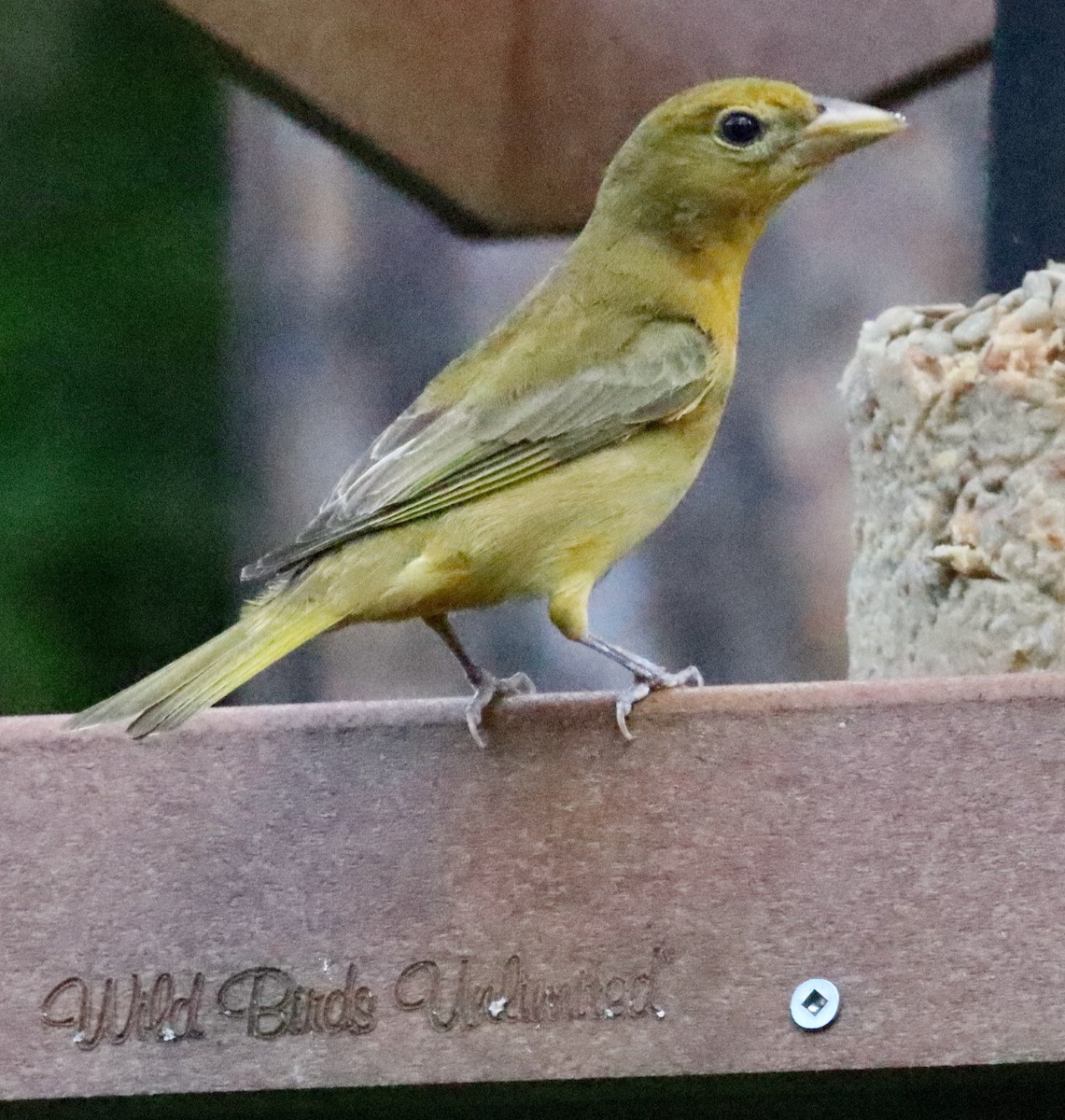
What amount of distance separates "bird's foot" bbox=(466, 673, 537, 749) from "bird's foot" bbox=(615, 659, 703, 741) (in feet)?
0.47

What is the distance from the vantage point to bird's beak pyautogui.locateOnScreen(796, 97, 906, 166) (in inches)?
83.8

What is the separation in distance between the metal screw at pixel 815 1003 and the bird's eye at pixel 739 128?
1.09 meters

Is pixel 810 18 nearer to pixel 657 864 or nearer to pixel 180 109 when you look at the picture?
pixel 180 109

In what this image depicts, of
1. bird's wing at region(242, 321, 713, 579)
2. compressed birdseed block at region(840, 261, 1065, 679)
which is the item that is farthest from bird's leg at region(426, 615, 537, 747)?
compressed birdseed block at region(840, 261, 1065, 679)

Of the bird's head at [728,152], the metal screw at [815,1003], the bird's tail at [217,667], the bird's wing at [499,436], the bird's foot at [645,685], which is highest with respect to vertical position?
the bird's head at [728,152]

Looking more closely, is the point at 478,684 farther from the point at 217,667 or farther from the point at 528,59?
the point at 528,59

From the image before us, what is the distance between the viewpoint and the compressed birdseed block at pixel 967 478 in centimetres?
204

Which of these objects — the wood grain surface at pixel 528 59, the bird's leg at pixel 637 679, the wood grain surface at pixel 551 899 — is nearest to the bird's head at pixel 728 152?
the wood grain surface at pixel 528 59

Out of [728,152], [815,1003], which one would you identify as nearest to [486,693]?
[815,1003]

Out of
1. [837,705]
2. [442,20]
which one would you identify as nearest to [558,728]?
[837,705]

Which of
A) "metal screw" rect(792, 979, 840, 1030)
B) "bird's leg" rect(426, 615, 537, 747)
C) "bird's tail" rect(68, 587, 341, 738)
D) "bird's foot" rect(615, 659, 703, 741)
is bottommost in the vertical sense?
"metal screw" rect(792, 979, 840, 1030)

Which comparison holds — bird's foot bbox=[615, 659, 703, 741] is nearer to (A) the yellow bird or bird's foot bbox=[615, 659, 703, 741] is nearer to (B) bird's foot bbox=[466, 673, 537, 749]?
(A) the yellow bird

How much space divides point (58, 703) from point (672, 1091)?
4.44 ft

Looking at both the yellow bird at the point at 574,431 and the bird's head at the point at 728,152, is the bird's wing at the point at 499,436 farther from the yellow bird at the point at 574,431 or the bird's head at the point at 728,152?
the bird's head at the point at 728,152
